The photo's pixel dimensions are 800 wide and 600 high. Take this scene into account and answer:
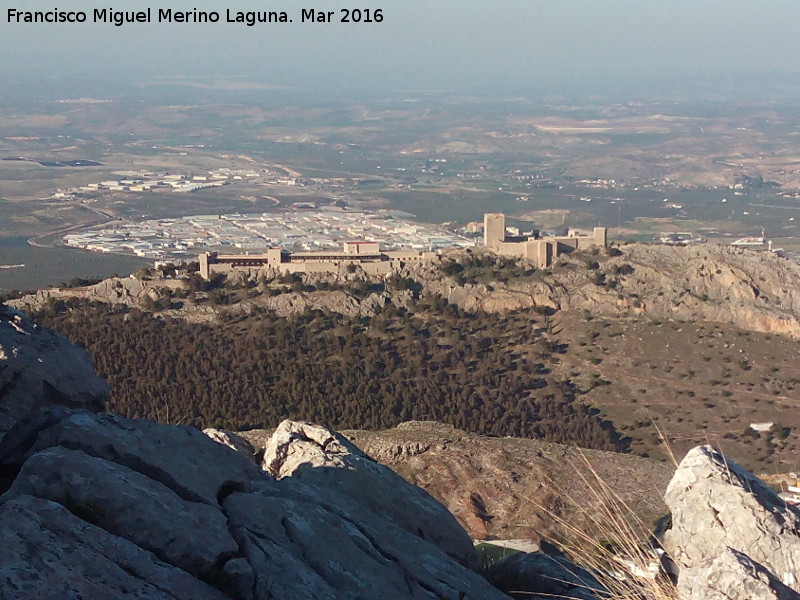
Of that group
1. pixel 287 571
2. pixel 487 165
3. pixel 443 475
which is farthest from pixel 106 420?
pixel 487 165

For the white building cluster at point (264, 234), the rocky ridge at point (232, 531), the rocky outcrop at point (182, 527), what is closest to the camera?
the rocky ridge at point (232, 531)

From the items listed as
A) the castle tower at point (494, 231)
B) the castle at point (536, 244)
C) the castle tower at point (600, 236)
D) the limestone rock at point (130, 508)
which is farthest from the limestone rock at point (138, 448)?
the castle tower at point (600, 236)

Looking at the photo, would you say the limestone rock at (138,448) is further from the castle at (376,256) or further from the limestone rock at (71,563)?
the castle at (376,256)

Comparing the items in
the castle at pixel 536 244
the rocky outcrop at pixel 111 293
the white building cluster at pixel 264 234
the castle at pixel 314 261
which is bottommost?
the white building cluster at pixel 264 234

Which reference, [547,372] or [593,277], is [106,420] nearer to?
[547,372]

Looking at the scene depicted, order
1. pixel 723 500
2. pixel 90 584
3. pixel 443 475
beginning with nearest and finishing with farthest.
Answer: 1. pixel 90 584
2. pixel 723 500
3. pixel 443 475

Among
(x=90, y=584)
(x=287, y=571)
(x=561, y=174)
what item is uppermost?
(x=90, y=584)
